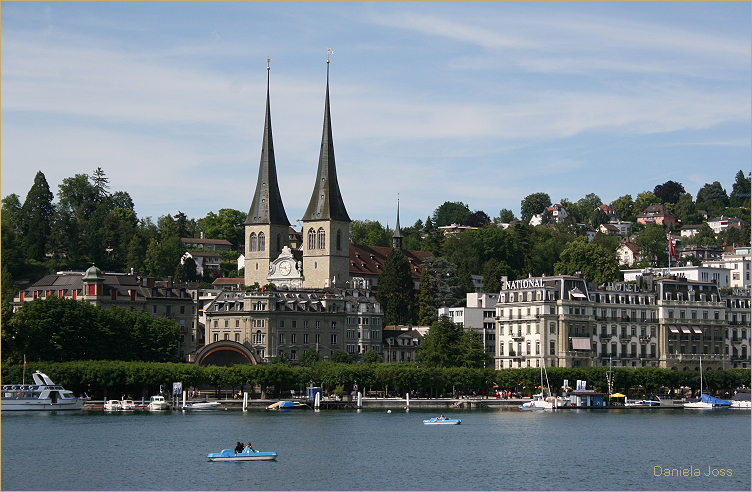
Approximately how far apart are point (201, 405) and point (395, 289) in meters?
44.4

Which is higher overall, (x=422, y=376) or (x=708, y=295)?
(x=708, y=295)

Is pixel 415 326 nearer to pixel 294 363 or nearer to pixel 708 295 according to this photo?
pixel 294 363

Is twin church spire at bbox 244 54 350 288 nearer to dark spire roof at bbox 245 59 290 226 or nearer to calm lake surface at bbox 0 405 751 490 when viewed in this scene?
dark spire roof at bbox 245 59 290 226

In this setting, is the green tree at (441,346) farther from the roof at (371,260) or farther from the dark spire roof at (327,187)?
the roof at (371,260)

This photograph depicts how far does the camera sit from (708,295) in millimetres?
137750

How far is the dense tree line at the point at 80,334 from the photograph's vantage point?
349 ft

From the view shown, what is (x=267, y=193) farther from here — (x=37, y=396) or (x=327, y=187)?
(x=37, y=396)

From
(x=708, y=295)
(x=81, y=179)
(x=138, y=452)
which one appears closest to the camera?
(x=138, y=452)

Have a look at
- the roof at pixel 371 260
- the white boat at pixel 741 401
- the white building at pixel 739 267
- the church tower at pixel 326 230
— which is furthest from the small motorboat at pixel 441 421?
the white building at pixel 739 267

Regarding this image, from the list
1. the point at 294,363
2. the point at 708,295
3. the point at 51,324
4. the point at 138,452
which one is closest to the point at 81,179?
the point at 294,363

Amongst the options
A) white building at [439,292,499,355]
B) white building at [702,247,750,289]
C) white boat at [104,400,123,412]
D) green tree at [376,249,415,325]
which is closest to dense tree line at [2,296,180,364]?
white boat at [104,400,123,412]

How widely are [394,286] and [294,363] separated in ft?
72.3

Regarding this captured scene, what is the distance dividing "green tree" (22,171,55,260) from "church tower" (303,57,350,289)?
36631mm

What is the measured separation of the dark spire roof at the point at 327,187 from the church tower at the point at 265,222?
4757 mm
